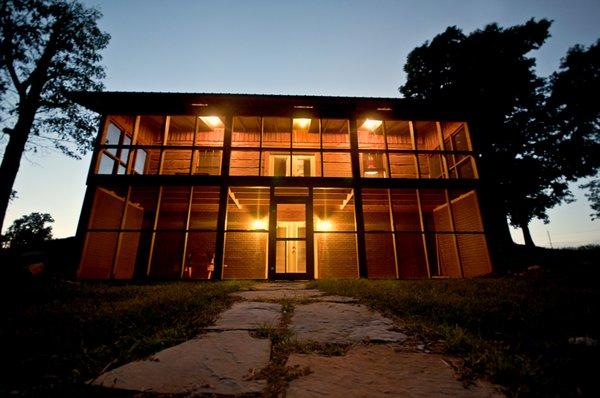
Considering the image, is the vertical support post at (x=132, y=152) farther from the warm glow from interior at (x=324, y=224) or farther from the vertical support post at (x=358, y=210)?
the warm glow from interior at (x=324, y=224)

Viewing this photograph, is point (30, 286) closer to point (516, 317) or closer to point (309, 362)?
point (309, 362)

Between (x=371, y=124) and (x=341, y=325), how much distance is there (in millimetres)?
10726

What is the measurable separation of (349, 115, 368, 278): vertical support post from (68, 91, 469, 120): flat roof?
3.05ft

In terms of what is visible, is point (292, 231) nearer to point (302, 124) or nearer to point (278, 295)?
point (302, 124)

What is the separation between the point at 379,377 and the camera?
1775mm

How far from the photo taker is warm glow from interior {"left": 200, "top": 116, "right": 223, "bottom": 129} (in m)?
11.7

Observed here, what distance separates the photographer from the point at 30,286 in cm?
570

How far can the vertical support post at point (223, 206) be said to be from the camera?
8.97 metres

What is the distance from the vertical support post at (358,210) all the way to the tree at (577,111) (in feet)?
40.6

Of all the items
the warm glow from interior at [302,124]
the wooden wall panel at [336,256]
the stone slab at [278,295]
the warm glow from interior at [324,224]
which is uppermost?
the warm glow from interior at [302,124]

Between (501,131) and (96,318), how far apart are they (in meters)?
19.0

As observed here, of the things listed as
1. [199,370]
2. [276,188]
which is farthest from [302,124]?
[199,370]

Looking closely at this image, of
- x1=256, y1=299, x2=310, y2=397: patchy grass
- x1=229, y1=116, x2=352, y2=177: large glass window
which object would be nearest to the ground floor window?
x1=229, y1=116, x2=352, y2=177: large glass window

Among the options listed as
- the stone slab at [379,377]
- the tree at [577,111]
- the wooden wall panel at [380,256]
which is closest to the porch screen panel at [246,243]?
the wooden wall panel at [380,256]
